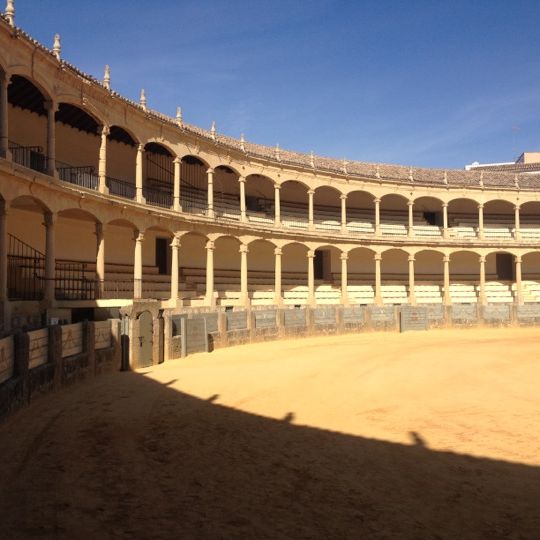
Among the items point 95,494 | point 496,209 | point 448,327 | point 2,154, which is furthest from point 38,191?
point 496,209

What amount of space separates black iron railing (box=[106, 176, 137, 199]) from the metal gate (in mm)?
8783

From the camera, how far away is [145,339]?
1438cm

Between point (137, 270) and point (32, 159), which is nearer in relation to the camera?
point (32, 159)

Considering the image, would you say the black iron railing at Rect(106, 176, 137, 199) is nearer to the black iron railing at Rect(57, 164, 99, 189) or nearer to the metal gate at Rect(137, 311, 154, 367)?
the black iron railing at Rect(57, 164, 99, 189)

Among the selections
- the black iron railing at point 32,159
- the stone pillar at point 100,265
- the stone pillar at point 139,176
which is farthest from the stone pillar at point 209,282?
the black iron railing at point 32,159

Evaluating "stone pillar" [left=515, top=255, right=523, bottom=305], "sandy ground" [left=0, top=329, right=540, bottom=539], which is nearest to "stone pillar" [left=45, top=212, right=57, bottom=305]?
"sandy ground" [left=0, top=329, right=540, bottom=539]

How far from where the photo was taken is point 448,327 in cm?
2695

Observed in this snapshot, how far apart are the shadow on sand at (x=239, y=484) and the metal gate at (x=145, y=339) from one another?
5.63 m

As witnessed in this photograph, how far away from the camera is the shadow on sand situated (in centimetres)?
463

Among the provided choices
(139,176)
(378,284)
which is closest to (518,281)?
(378,284)

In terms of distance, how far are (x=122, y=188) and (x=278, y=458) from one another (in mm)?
18385

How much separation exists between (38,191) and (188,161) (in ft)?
37.8

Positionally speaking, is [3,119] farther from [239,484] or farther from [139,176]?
[239,484]

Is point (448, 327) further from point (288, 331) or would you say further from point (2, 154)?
point (2, 154)
